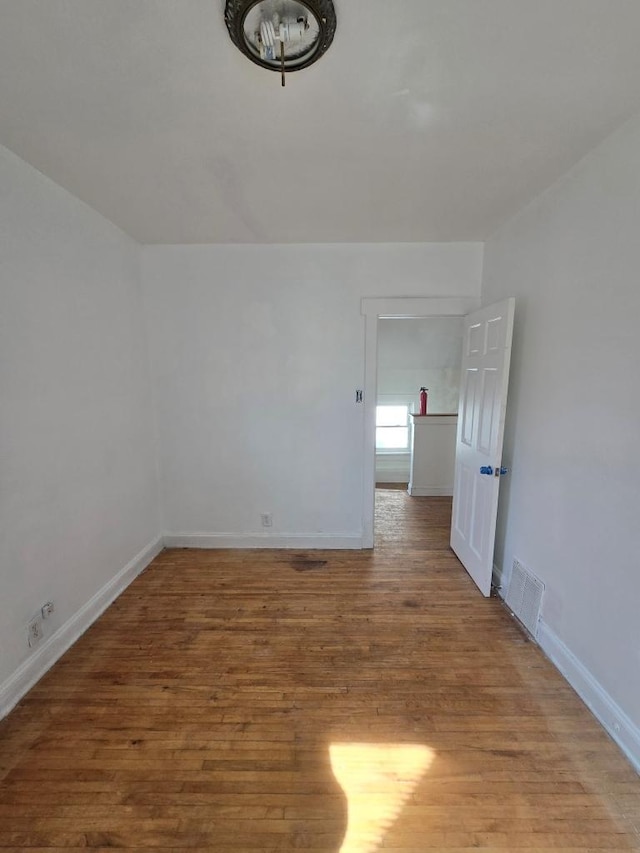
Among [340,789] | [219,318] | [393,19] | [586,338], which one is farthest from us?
[219,318]

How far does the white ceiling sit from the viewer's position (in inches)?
40.0

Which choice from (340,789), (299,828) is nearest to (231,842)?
(299,828)

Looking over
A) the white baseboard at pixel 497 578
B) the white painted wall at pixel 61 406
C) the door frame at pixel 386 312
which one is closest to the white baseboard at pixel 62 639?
the white painted wall at pixel 61 406

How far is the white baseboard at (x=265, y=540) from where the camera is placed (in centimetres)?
308

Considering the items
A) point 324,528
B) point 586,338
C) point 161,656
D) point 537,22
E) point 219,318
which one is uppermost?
point 537,22

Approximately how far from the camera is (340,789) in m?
1.31

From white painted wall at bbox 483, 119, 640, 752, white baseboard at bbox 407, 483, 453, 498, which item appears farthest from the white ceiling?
white baseboard at bbox 407, 483, 453, 498

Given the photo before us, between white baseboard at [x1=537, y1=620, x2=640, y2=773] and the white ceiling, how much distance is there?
2.40 meters

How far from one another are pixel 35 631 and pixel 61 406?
45.8 inches

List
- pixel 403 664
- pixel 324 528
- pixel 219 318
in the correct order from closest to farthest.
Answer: pixel 403 664, pixel 219 318, pixel 324 528

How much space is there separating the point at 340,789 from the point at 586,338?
2160 millimetres

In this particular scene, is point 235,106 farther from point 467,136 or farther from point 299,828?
point 299,828

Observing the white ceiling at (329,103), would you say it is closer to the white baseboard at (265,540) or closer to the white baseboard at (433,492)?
the white baseboard at (265,540)

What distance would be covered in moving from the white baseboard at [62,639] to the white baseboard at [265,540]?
38cm
